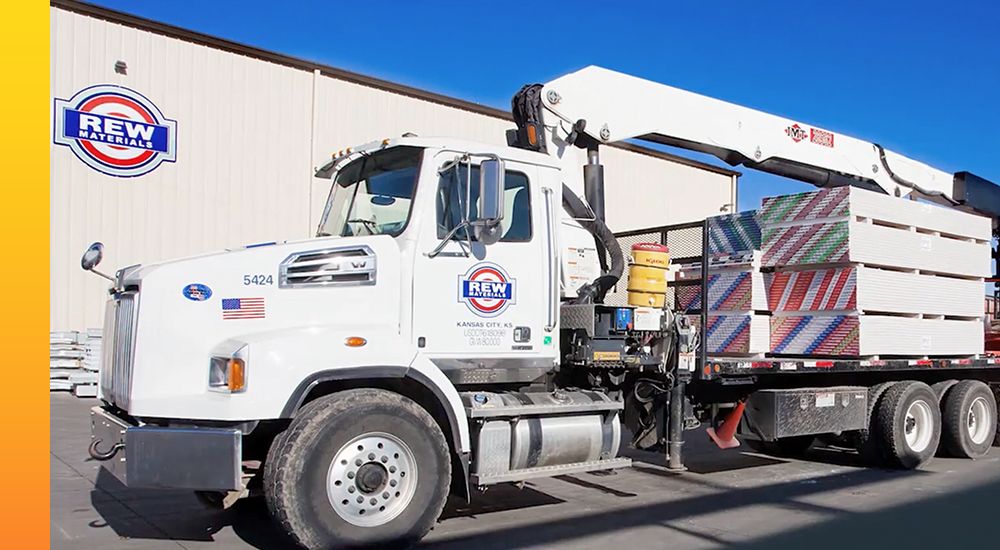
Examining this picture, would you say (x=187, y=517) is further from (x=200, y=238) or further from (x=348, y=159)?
(x=200, y=238)

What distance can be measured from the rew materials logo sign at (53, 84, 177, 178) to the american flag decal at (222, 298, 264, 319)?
11.7 metres

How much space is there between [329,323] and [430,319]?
76 centimetres

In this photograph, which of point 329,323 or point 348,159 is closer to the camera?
point 329,323

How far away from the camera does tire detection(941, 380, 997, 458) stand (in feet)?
33.0

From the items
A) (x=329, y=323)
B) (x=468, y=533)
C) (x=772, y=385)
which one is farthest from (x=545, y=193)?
(x=772, y=385)

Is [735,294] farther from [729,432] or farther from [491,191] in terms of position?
[491,191]

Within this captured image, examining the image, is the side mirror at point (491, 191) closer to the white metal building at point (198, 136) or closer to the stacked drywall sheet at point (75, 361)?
the stacked drywall sheet at point (75, 361)

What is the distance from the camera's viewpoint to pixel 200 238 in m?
16.7

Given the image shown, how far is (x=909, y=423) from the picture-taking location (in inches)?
378

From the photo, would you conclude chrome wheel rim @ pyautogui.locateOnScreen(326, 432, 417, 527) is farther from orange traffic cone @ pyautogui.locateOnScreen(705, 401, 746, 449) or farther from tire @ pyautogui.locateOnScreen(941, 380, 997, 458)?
tire @ pyautogui.locateOnScreen(941, 380, 997, 458)

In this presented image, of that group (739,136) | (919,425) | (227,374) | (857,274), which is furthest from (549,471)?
(919,425)

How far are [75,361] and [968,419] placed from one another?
14.5 m

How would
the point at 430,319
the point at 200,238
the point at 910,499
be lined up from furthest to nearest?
the point at 200,238 → the point at 910,499 → the point at 430,319

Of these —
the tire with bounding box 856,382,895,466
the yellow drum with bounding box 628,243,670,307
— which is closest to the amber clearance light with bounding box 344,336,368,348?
the yellow drum with bounding box 628,243,670,307
